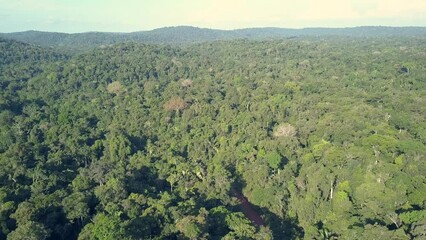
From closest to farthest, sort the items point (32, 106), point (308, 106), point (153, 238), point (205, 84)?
1. point (153, 238)
2. point (308, 106)
3. point (32, 106)
4. point (205, 84)

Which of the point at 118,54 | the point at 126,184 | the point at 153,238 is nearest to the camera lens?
the point at 153,238

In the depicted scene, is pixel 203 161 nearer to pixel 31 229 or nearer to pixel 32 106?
pixel 31 229

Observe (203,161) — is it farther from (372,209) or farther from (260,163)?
(372,209)

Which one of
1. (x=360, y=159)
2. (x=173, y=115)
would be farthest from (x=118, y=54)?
(x=360, y=159)

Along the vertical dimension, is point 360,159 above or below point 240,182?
above

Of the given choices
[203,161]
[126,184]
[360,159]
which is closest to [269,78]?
[203,161]

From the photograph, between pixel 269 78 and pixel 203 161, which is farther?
pixel 269 78
